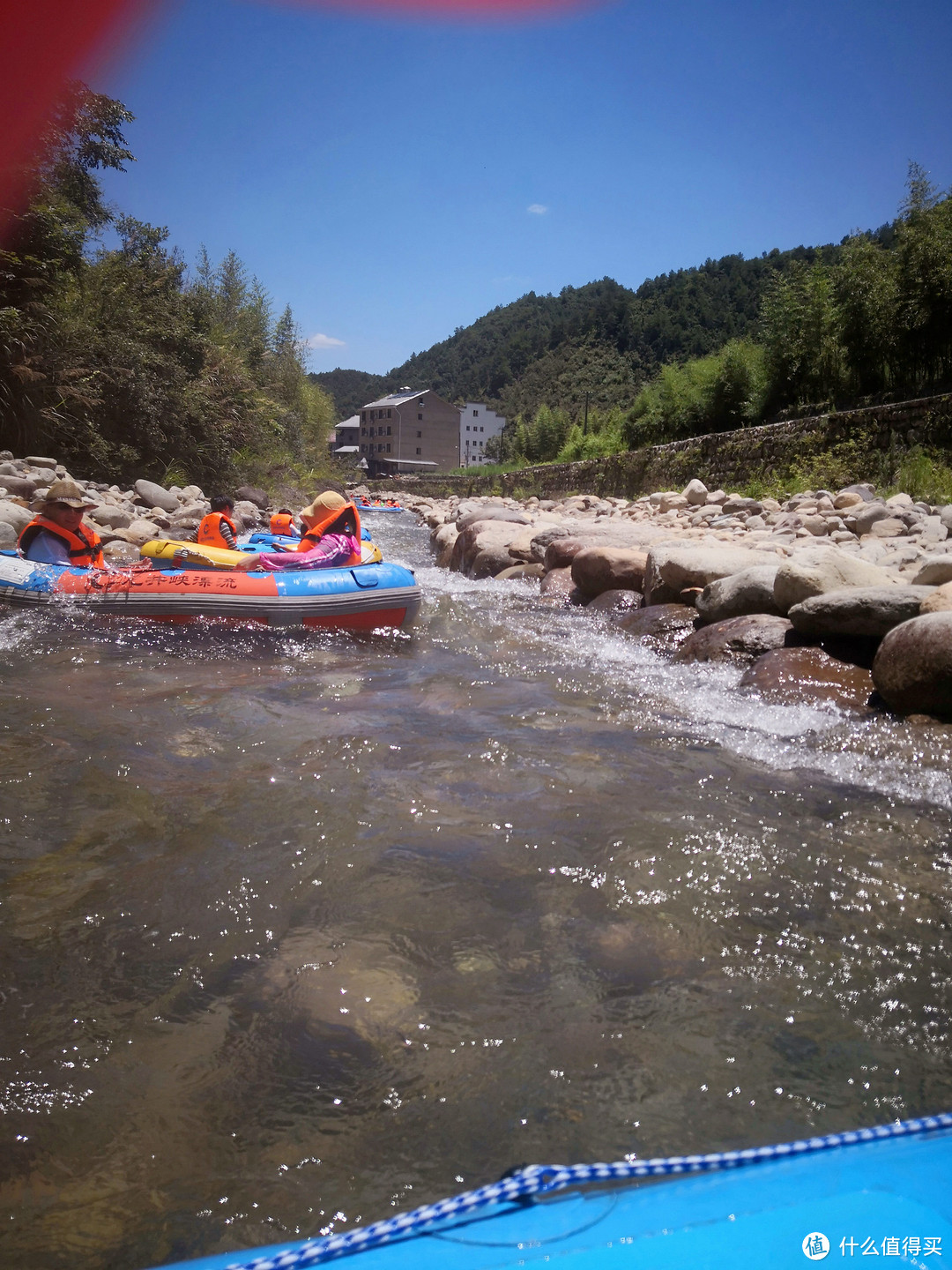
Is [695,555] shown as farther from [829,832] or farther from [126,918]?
[126,918]

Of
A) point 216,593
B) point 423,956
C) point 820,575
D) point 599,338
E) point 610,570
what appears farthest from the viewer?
point 599,338

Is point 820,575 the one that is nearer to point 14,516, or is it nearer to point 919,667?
point 919,667

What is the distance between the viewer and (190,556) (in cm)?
759

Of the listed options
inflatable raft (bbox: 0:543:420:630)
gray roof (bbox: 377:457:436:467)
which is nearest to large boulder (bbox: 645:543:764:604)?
inflatable raft (bbox: 0:543:420:630)

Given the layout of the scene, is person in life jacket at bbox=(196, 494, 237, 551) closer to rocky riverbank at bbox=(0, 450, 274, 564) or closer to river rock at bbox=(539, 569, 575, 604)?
rocky riverbank at bbox=(0, 450, 274, 564)

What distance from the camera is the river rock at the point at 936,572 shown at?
202 inches

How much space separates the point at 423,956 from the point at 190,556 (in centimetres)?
621

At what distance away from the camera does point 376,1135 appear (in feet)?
5.40

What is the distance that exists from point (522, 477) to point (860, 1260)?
3273cm

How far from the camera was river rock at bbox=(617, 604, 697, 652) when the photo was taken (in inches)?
264

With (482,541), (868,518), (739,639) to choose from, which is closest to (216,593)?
(739,639)

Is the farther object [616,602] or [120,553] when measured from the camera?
[120,553]

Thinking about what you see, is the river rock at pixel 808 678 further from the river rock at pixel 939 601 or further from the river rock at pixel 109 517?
the river rock at pixel 109 517

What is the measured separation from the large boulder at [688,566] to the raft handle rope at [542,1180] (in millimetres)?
5848
